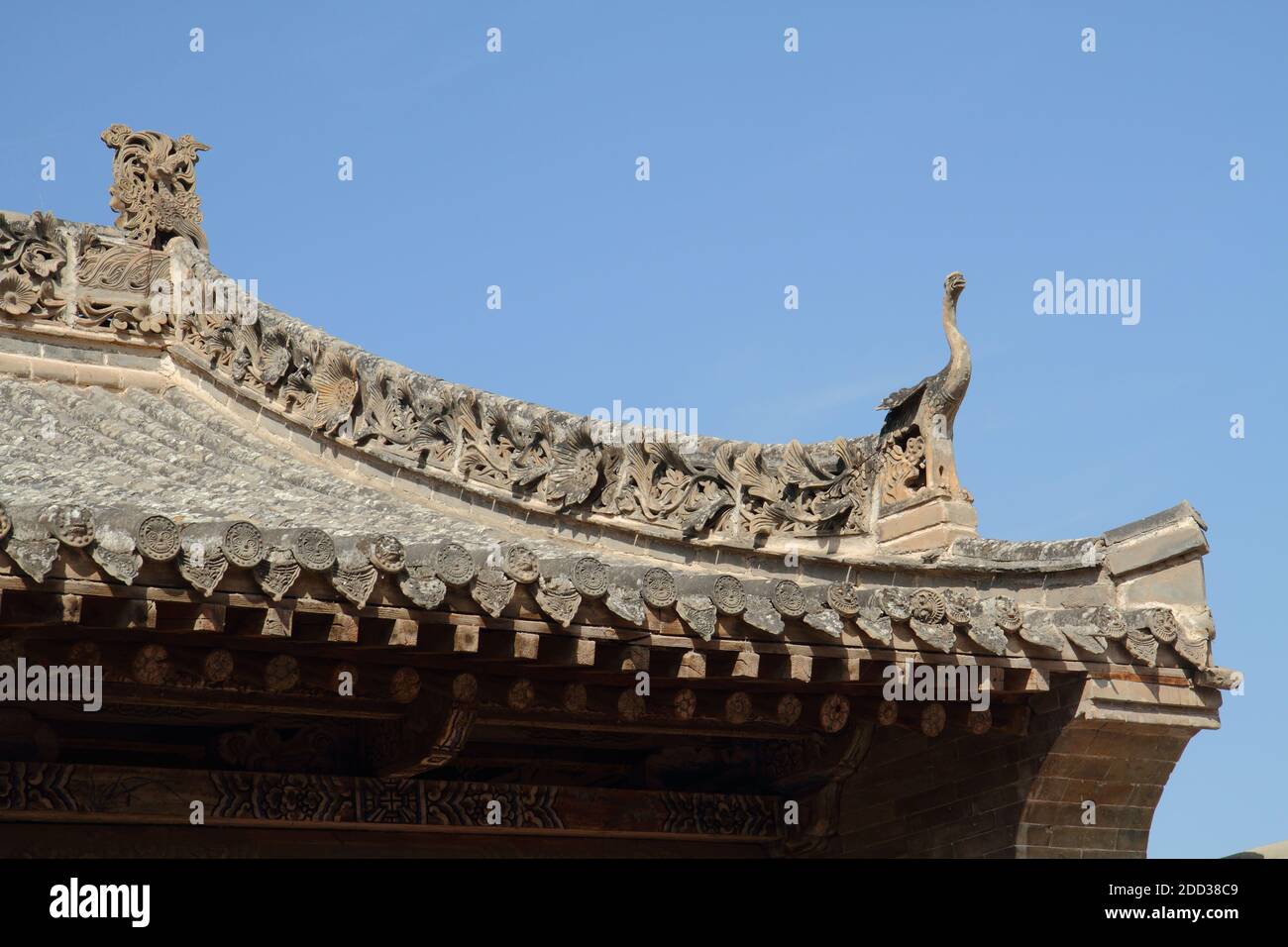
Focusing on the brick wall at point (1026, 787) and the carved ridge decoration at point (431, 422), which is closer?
the brick wall at point (1026, 787)

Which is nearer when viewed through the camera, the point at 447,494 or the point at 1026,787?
the point at 1026,787

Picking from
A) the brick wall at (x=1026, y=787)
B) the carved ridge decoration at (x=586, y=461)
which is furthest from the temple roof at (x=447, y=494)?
the brick wall at (x=1026, y=787)

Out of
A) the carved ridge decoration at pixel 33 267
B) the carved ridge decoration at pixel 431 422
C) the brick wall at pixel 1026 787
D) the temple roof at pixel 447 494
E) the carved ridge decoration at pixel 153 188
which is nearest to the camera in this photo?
the temple roof at pixel 447 494

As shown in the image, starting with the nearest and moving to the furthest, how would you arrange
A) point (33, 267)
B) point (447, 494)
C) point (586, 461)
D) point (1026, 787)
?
point (1026, 787), point (586, 461), point (447, 494), point (33, 267)

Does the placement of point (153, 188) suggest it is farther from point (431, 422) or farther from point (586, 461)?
point (586, 461)

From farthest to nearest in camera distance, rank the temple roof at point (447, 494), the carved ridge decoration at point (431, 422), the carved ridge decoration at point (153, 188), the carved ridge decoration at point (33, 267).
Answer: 1. the carved ridge decoration at point (153, 188)
2. the carved ridge decoration at point (33, 267)
3. the carved ridge decoration at point (431, 422)
4. the temple roof at point (447, 494)

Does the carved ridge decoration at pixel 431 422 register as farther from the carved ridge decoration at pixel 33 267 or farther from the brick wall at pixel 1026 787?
the brick wall at pixel 1026 787

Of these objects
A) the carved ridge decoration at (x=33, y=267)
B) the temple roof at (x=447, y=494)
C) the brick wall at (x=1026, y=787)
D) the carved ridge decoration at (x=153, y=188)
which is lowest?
the brick wall at (x=1026, y=787)

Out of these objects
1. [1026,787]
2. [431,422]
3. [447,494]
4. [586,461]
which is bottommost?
[1026,787]

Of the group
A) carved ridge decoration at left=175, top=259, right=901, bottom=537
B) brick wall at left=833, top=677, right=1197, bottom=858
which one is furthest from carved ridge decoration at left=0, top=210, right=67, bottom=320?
brick wall at left=833, top=677, right=1197, bottom=858

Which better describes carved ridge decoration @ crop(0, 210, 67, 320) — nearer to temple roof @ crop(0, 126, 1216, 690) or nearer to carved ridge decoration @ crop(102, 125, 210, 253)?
temple roof @ crop(0, 126, 1216, 690)

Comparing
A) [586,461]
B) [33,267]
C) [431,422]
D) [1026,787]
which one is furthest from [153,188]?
[1026,787]

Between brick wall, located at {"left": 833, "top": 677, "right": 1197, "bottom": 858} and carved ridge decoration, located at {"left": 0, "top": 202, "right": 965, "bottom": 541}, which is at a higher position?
carved ridge decoration, located at {"left": 0, "top": 202, "right": 965, "bottom": 541}
